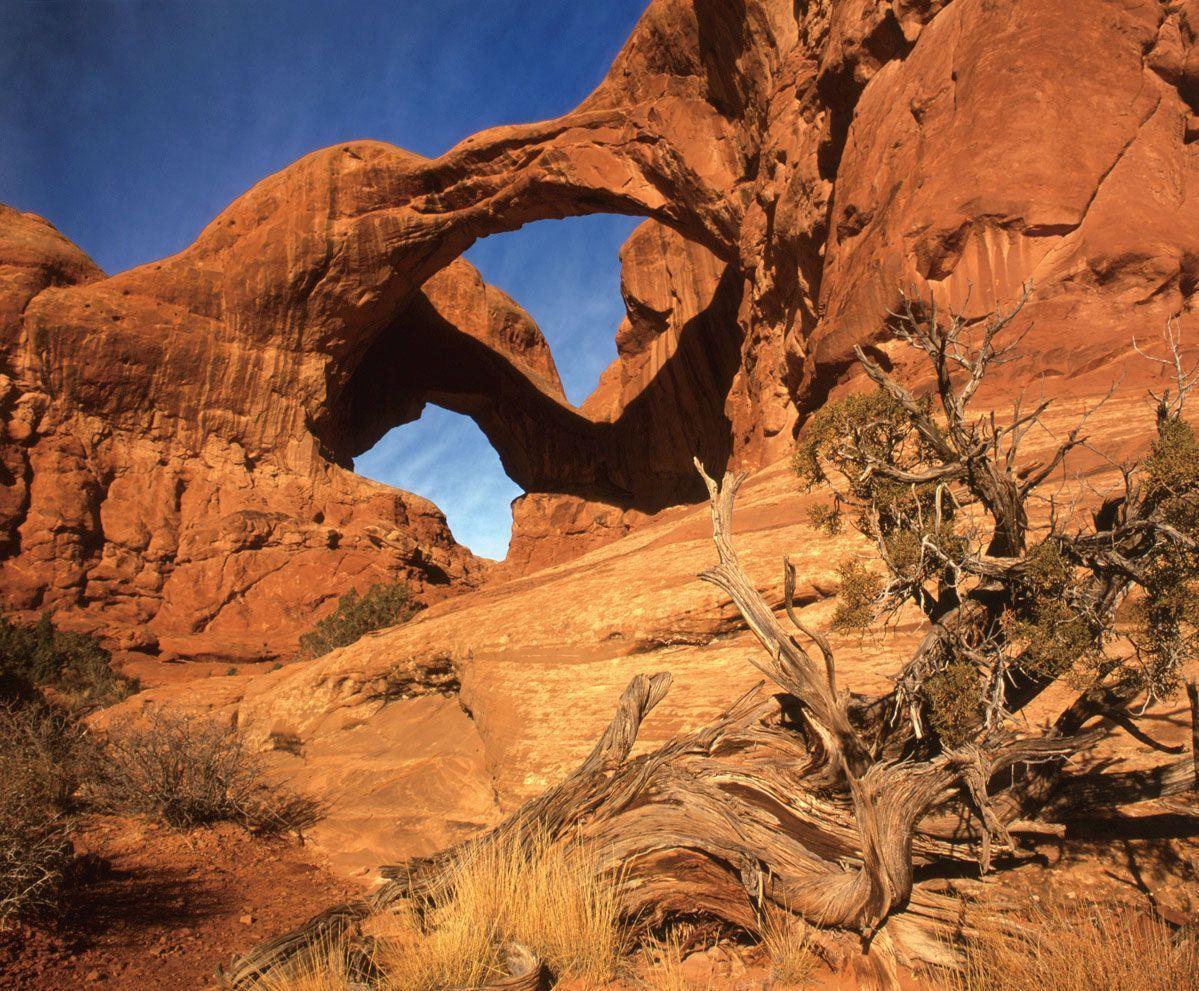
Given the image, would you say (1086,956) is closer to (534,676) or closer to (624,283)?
(534,676)

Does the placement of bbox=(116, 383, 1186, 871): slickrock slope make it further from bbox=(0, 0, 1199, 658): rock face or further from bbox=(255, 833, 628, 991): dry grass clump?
bbox=(0, 0, 1199, 658): rock face

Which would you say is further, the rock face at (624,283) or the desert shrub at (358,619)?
the desert shrub at (358,619)

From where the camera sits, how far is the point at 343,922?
445cm

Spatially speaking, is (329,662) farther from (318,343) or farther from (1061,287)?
(318,343)

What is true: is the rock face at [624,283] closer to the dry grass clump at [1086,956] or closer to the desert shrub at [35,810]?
the dry grass clump at [1086,956]

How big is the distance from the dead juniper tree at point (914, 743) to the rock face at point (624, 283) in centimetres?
813

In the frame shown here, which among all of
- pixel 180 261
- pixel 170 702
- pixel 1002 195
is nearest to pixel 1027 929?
pixel 1002 195

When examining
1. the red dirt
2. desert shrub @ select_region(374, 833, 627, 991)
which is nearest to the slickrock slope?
the red dirt

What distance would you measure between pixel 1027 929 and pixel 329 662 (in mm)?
11863

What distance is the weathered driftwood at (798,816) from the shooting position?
4.12m

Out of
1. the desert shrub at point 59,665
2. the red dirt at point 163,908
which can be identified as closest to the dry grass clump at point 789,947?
the red dirt at point 163,908

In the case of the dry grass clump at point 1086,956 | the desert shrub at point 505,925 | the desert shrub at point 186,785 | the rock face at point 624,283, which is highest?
the rock face at point 624,283

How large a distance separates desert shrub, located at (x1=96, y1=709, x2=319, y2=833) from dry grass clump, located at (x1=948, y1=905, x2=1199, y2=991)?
7197 millimetres

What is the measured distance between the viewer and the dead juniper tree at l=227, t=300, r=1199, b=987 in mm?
4246
